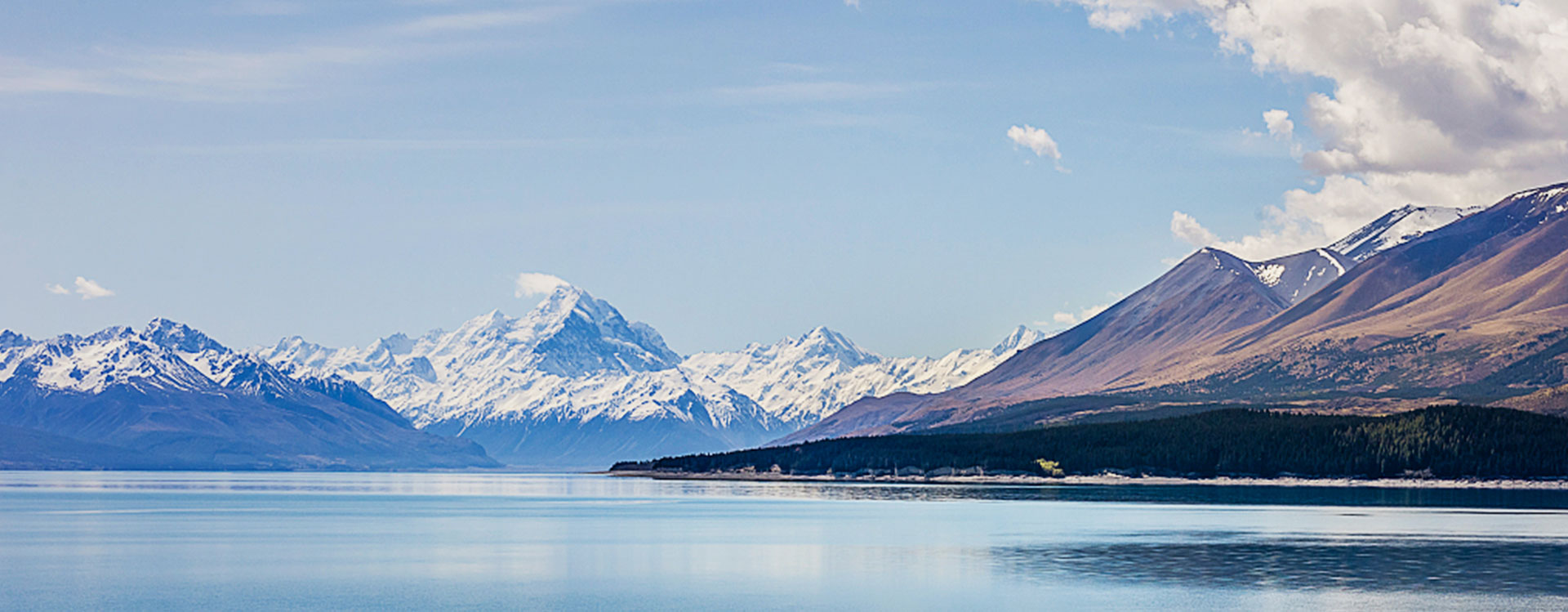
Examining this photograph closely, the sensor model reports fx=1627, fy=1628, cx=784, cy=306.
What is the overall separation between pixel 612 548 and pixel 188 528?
4495cm

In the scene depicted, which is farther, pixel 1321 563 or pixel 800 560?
pixel 800 560

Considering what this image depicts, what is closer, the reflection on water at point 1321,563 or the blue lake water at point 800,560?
the blue lake water at point 800,560

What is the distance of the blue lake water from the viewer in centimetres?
7525

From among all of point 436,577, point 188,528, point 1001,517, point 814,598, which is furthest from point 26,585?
point 1001,517

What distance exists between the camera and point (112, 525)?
138375mm

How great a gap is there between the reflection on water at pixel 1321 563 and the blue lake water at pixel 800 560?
10.6 inches

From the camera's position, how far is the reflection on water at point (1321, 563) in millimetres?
81500

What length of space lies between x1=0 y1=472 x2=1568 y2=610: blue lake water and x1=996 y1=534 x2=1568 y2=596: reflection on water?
27 centimetres

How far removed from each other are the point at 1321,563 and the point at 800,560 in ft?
99.5

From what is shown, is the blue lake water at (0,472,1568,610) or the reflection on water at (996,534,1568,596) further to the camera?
the reflection on water at (996,534,1568,596)

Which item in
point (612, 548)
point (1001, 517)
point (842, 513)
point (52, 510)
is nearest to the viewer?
point (612, 548)

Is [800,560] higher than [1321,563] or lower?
higher

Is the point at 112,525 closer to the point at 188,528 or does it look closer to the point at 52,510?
the point at 188,528

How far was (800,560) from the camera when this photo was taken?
98.1 meters
